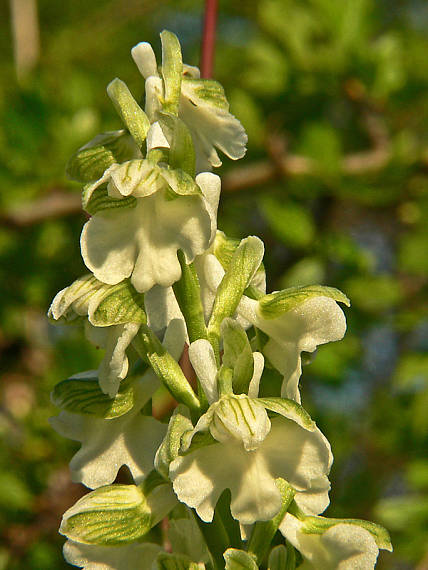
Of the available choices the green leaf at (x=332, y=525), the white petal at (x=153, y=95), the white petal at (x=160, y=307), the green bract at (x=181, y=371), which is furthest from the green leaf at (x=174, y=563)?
the white petal at (x=153, y=95)

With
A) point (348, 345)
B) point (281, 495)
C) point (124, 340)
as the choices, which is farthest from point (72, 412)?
point (348, 345)

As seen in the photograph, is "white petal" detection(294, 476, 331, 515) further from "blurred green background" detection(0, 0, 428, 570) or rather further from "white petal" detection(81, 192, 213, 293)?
"blurred green background" detection(0, 0, 428, 570)

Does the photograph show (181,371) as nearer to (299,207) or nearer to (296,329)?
(296,329)

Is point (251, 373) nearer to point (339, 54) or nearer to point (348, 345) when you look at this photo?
point (348, 345)

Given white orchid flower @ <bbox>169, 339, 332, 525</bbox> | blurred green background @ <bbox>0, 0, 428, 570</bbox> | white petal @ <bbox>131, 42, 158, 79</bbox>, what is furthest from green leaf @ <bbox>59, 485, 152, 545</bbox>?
blurred green background @ <bbox>0, 0, 428, 570</bbox>

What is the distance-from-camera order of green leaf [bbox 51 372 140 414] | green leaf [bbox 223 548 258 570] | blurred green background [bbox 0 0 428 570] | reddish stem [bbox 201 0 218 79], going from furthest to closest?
blurred green background [bbox 0 0 428 570] < reddish stem [bbox 201 0 218 79] < green leaf [bbox 51 372 140 414] < green leaf [bbox 223 548 258 570]

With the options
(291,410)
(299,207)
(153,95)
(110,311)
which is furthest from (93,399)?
(299,207)

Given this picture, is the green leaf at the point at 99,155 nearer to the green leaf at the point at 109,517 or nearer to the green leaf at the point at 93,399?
the green leaf at the point at 93,399
